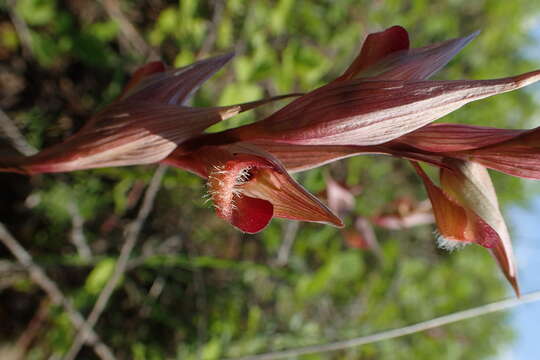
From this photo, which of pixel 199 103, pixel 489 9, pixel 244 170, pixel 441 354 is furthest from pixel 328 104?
pixel 489 9

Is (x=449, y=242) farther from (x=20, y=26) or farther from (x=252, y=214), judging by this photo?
(x=20, y=26)

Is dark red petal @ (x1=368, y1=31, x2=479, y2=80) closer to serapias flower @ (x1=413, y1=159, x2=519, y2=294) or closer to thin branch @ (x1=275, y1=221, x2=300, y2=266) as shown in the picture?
serapias flower @ (x1=413, y1=159, x2=519, y2=294)

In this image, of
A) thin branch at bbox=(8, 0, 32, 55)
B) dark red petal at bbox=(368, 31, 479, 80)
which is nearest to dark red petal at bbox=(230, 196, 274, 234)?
dark red petal at bbox=(368, 31, 479, 80)

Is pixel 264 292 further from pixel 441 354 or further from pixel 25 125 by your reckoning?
pixel 441 354

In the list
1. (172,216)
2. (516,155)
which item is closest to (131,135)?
(516,155)

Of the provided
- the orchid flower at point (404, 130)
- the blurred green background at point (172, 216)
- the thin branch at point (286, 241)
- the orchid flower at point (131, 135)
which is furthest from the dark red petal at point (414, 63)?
the thin branch at point (286, 241)
